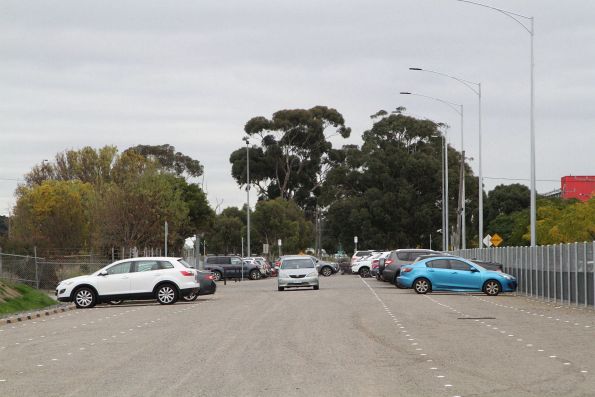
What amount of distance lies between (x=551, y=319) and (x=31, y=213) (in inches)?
1729

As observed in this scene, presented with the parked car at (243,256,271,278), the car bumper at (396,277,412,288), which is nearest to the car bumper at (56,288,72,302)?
the car bumper at (396,277,412,288)

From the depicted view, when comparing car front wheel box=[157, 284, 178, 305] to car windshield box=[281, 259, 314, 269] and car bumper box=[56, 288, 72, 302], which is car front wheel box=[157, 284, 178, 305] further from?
car windshield box=[281, 259, 314, 269]

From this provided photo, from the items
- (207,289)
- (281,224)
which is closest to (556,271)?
(207,289)

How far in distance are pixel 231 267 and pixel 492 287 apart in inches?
1219

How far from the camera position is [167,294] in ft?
116

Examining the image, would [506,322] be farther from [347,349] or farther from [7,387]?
[7,387]

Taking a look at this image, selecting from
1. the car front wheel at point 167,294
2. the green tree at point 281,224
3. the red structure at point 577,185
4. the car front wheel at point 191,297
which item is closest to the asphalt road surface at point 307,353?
the car front wheel at point 167,294

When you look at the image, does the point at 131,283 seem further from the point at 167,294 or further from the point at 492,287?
the point at 492,287

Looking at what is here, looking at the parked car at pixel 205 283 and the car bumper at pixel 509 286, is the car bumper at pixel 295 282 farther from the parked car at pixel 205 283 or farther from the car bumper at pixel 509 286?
the car bumper at pixel 509 286

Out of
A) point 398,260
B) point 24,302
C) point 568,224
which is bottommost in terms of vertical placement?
point 24,302

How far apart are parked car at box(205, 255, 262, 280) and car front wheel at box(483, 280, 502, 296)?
25637 millimetres

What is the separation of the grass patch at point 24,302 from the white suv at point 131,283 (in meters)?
0.68

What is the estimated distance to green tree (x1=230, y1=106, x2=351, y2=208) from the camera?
101688mm

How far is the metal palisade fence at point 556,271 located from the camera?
30656 mm
